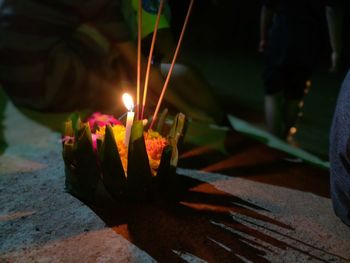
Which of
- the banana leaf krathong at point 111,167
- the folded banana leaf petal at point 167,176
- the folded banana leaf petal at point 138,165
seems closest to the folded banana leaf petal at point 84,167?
the banana leaf krathong at point 111,167

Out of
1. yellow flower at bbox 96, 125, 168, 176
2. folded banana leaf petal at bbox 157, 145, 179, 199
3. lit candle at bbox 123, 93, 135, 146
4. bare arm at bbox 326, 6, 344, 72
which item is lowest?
folded banana leaf petal at bbox 157, 145, 179, 199

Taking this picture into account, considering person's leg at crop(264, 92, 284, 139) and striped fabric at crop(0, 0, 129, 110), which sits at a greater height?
striped fabric at crop(0, 0, 129, 110)

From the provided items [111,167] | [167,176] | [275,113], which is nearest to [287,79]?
[275,113]

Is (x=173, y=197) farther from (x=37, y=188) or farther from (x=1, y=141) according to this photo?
(x=1, y=141)

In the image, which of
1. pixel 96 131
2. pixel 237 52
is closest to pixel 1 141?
pixel 96 131

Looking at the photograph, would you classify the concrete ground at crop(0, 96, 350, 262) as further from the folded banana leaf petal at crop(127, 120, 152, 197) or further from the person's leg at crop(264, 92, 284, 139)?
the person's leg at crop(264, 92, 284, 139)

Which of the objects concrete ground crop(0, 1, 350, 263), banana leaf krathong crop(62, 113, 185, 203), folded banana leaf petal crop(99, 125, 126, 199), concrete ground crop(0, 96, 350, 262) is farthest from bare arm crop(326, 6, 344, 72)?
folded banana leaf petal crop(99, 125, 126, 199)
